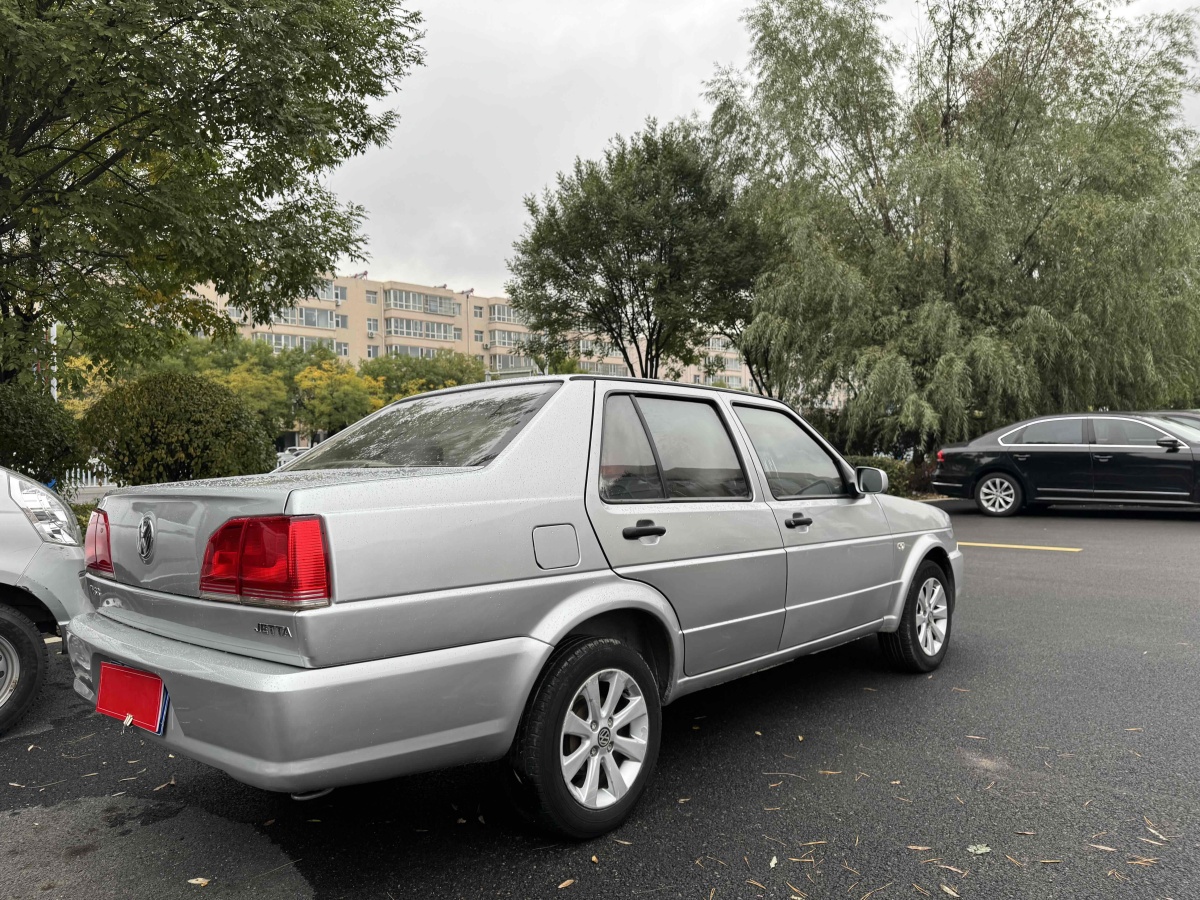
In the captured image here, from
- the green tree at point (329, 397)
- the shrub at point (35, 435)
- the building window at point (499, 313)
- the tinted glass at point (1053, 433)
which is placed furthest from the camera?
the building window at point (499, 313)

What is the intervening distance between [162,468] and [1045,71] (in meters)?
18.1

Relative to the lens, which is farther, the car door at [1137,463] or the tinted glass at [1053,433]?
the tinted glass at [1053,433]

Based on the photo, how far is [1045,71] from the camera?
1748 centimetres

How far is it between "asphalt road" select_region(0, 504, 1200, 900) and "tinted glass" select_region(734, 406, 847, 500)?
1098mm

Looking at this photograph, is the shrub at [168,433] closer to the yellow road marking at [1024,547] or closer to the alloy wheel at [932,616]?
the alloy wheel at [932,616]

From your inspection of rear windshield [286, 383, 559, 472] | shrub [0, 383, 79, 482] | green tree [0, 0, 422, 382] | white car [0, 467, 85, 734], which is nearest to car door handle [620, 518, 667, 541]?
rear windshield [286, 383, 559, 472]

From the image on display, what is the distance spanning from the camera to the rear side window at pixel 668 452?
3182 millimetres

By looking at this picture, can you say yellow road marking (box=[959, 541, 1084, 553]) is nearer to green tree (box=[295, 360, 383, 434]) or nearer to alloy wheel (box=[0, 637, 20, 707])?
alloy wheel (box=[0, 637, 20, 707])

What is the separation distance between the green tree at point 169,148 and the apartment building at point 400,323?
67549mm

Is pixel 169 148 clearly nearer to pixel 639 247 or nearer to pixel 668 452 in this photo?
pixel 668 452

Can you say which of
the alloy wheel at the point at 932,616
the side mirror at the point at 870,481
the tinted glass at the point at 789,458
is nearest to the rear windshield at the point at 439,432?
the tinted glass at the point at 789,458

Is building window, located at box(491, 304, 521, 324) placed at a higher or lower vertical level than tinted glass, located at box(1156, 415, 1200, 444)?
higher

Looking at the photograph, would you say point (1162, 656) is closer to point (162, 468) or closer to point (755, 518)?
point (755, 518)

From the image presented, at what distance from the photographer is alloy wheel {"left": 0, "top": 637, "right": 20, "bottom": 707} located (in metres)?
3.93
